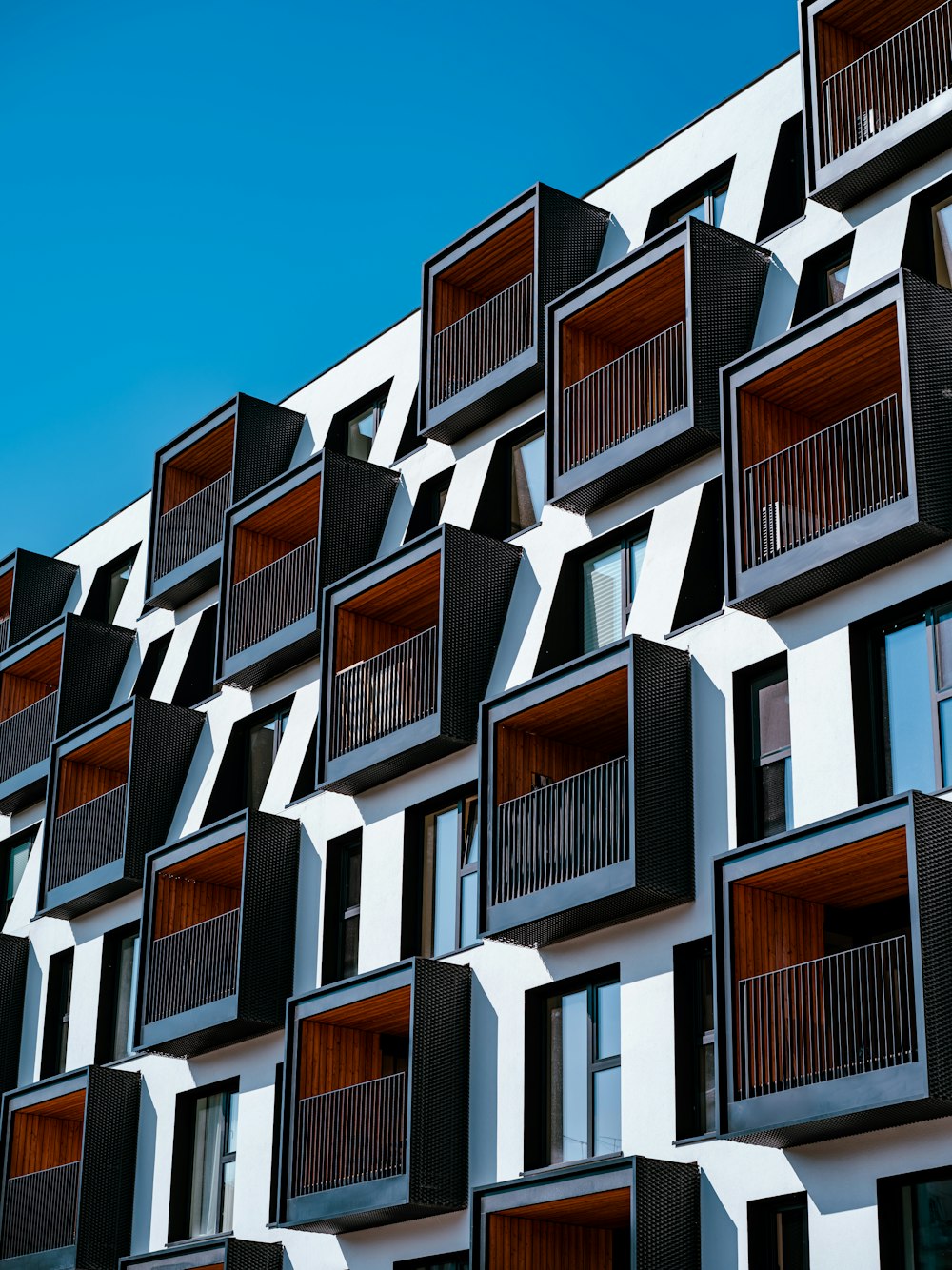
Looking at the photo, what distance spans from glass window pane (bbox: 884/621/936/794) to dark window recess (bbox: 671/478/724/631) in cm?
299

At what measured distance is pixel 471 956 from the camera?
23.7 m

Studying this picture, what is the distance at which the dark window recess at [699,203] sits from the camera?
2583 cm

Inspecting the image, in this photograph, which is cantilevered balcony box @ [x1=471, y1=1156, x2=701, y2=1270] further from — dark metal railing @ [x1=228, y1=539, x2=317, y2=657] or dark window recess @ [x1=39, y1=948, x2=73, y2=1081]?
dark window recess @ [x1=39, y1=948, x2=73, y2=1081]

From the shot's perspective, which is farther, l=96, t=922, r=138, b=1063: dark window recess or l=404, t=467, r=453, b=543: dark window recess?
l=96, t=922, r=138, b=1063: dark window recess

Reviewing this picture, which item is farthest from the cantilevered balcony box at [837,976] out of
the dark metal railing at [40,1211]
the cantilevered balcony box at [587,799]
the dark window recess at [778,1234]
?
the dark metal railing at [40,1211]

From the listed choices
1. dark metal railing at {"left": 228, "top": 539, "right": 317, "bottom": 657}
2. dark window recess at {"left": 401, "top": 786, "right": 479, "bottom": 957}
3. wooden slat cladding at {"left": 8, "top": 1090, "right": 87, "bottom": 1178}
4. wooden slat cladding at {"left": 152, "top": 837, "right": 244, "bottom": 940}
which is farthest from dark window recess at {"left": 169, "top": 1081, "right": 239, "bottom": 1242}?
dark metal railing at {"left": 228, "top": 539, "right": 317, "bottom": 657}

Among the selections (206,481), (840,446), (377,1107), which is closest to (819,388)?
(840,446)

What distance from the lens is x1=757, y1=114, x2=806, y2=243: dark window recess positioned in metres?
24.7

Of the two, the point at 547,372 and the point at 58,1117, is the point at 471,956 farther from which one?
the point at 58,1117

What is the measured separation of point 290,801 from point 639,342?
26.1ft

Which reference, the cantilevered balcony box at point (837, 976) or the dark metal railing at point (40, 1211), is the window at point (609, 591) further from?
the dark metal railing at point (40, 1211)

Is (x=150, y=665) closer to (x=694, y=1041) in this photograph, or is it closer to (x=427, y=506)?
(x=427, y=506)

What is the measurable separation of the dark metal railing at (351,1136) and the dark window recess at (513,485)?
764cm

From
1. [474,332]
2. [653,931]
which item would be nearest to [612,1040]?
[653,931]
